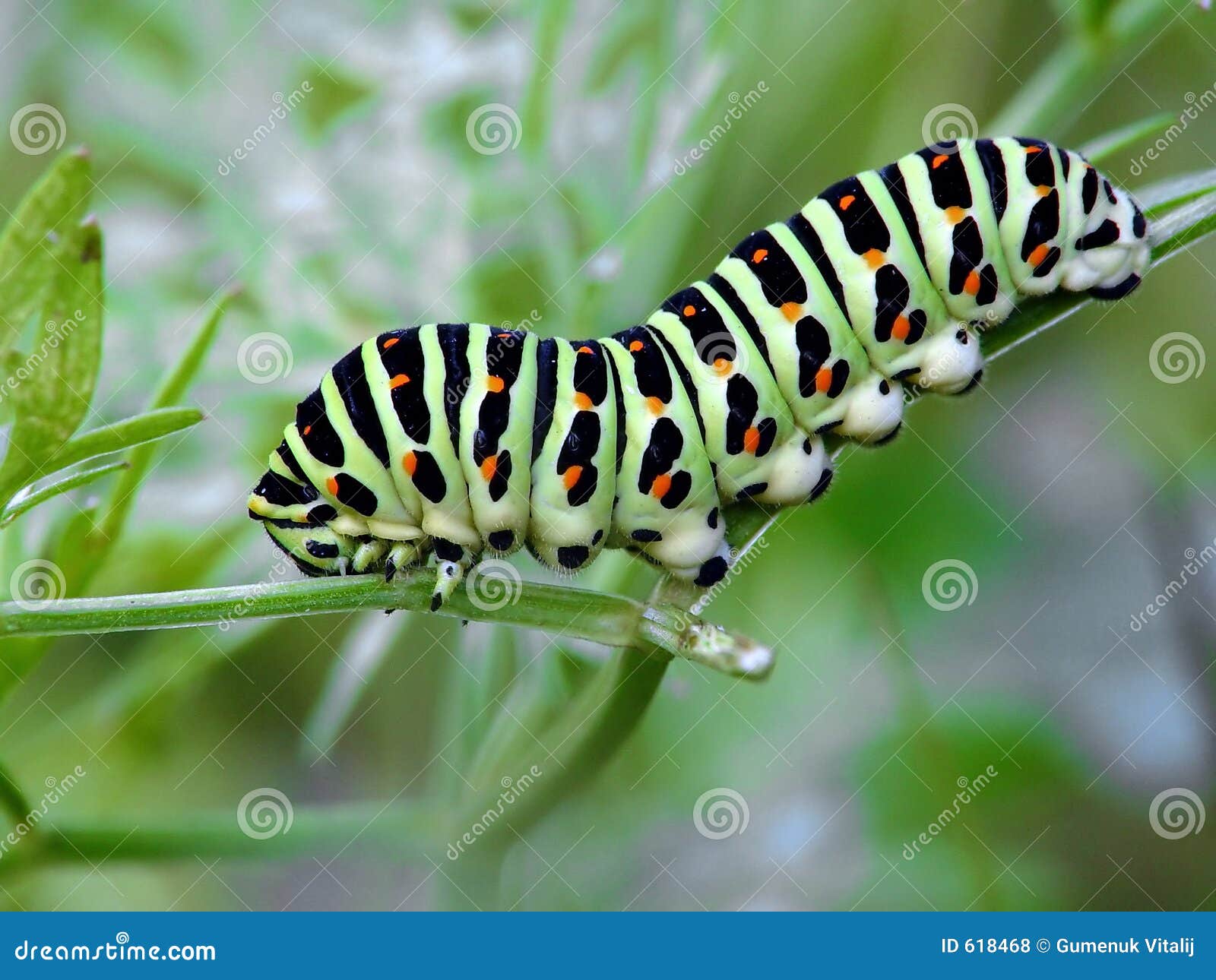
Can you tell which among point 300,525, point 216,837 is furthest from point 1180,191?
point 216,837

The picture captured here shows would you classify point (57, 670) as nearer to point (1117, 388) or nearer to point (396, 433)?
point (396, 433)

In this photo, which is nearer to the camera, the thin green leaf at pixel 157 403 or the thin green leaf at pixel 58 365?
the thin green leaf at pixel 58 365

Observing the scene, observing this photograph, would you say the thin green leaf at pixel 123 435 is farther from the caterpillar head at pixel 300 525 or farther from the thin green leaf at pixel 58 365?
the caterpillar head at pixel 300 525

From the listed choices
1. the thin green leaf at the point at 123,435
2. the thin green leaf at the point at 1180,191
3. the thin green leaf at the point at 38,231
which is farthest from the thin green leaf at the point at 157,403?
the thin green leaf at the point at 1180,191

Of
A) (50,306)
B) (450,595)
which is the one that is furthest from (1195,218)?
(50,306)

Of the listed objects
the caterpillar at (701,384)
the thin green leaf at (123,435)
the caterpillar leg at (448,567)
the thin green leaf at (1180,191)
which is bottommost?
the thin green leaf at (123,435)

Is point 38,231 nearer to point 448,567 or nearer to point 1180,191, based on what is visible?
point 448,567
